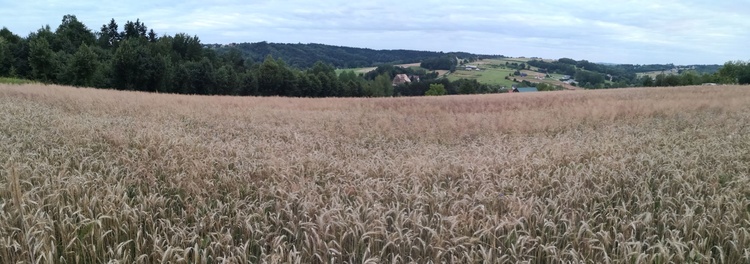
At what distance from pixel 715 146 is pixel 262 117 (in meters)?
11.7

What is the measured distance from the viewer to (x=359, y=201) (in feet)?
14.1

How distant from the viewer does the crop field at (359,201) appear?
326cm

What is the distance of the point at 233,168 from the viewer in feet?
19.4

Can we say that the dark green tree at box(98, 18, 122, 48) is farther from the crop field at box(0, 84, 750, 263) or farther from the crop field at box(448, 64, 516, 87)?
the crop field at box(0, 84, 750, 263)

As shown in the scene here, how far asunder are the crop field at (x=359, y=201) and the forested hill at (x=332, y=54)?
142630 mm

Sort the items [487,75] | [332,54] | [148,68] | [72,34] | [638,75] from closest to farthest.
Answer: [148,68]
[72,34]
[638,75]
[487,75]
[332,54]

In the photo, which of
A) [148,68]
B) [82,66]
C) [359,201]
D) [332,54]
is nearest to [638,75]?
[332,54]

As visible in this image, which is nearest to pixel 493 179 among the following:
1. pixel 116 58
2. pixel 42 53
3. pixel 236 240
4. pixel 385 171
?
pixel 385 171

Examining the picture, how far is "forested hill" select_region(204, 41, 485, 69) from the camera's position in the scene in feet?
513

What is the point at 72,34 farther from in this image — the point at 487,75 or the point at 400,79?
the point at 487,75

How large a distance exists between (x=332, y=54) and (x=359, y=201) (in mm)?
167856

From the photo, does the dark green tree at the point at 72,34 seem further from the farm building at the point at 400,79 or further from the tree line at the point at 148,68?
the farm building at the point at 400,79

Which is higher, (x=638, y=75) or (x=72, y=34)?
(x=72, y=34)

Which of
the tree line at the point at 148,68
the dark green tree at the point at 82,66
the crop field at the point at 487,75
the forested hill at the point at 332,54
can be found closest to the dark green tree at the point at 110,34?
the tree line at the point at 148,68
